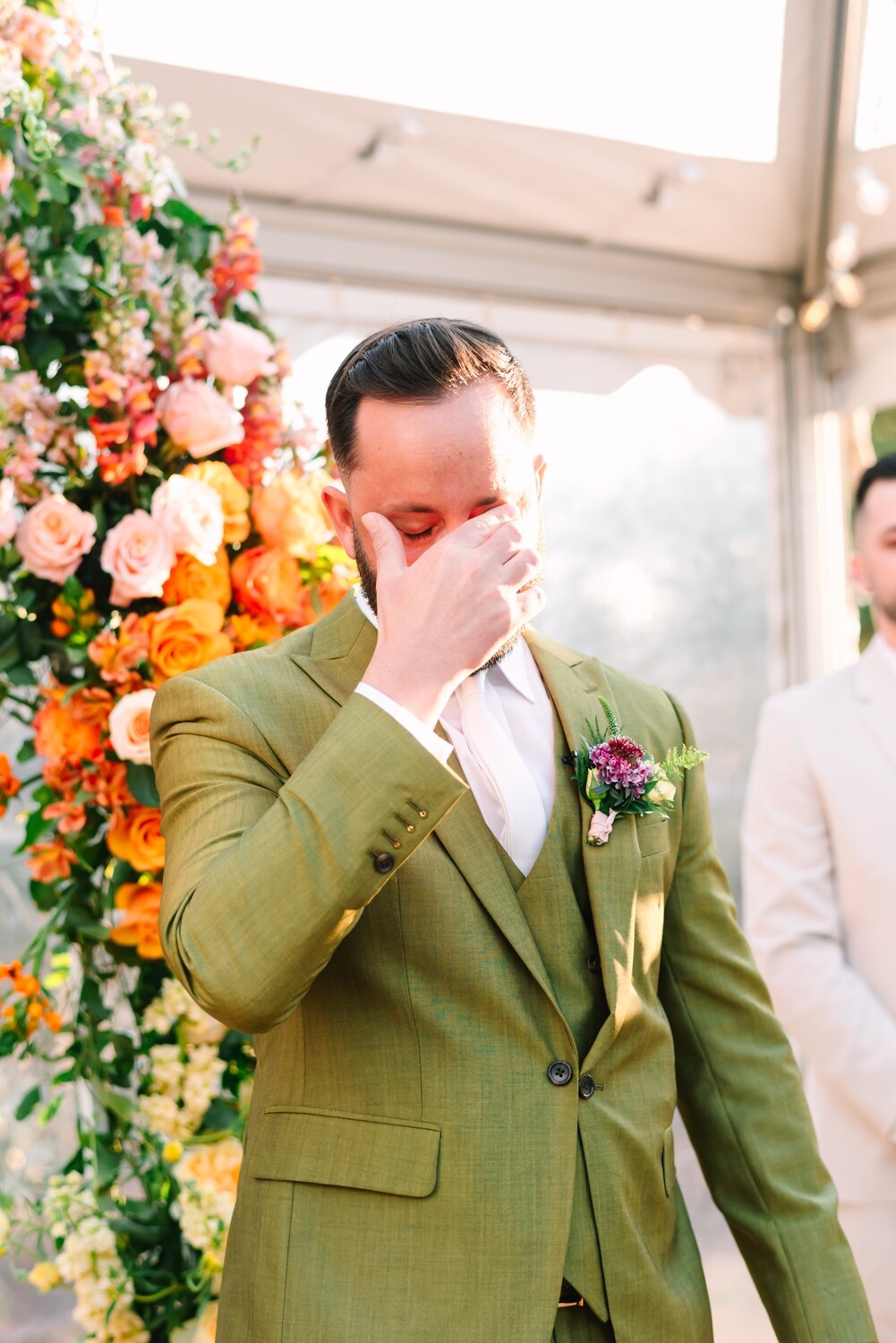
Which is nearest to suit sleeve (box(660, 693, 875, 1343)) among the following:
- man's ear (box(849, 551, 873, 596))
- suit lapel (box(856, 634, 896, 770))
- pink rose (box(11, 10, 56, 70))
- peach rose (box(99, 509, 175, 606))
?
peach rose (box(99, 509, 175, 606))

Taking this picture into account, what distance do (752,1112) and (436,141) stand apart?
2.48 m

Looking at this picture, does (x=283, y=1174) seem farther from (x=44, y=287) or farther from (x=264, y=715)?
(x=44, y=287)

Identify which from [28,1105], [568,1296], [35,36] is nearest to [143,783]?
[28,1105]

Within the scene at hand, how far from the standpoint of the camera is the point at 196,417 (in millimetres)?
2031

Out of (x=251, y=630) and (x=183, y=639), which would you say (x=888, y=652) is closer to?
(x=251, y=630)

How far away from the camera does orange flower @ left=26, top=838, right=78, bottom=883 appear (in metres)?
2.01

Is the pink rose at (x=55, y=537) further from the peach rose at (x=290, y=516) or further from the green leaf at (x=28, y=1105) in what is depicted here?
the green leaf at (x=28, y=1105)

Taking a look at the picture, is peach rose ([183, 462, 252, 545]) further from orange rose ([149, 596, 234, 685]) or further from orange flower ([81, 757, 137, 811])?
orange flower ([81, 757, 137, 811])

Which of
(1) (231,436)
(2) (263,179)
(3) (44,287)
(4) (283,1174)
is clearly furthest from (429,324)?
(2) (263,179)

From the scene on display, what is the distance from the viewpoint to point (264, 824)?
1.24 metres

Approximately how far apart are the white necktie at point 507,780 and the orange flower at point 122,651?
614 millimetres

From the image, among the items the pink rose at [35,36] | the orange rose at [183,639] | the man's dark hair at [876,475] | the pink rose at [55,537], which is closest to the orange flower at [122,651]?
the orange rose at [183,639]

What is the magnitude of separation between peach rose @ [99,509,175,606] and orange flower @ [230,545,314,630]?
150 mm

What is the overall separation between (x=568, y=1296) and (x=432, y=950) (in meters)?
0.39
